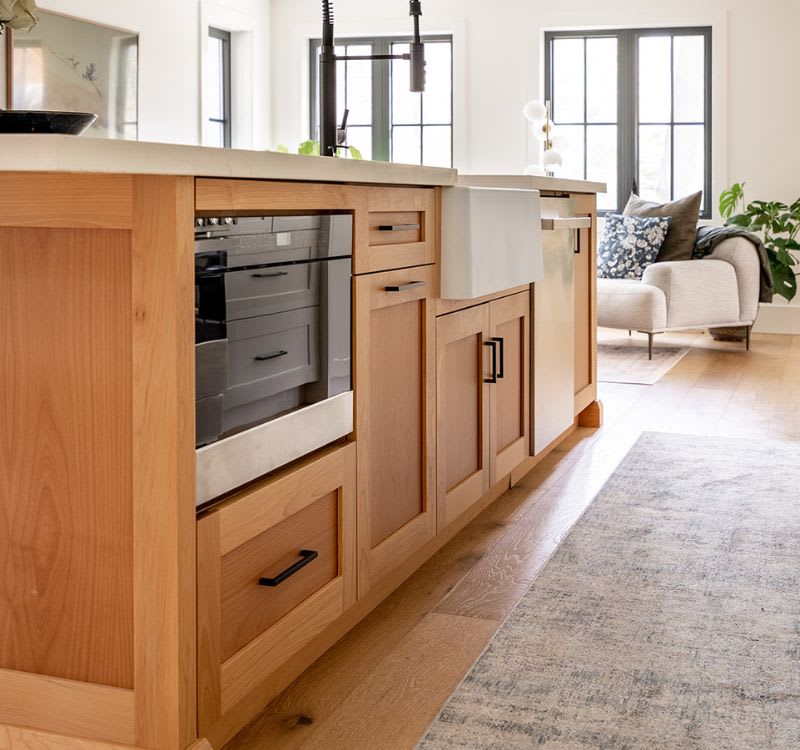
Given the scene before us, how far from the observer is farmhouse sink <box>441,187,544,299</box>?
238cm

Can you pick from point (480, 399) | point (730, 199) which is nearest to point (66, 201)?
point (480, 399)

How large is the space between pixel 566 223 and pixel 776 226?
4027 mm

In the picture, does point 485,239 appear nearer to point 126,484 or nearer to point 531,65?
point 126,484

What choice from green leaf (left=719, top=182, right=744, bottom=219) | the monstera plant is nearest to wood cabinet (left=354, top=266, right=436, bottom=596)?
the monstera plant

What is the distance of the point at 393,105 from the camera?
8.13 metres

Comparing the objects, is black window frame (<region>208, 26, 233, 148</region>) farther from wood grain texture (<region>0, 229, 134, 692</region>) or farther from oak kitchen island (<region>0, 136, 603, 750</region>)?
wood grain texture (<region>0, 229, 134, 692</region>)

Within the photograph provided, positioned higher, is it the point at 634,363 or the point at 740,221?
the point at 740,221

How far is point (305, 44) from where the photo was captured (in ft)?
26.7

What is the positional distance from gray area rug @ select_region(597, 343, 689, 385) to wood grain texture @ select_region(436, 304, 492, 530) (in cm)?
261

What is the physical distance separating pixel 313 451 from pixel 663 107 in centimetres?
645

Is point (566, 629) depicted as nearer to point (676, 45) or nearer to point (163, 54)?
point (163, 54)

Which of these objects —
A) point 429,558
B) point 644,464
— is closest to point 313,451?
point 429,558

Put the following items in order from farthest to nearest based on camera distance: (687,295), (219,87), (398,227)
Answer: (219,87)
(687,295)
(398,227)

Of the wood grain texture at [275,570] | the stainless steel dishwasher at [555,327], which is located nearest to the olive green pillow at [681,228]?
the stainless steel dishwasher at [555,327]
